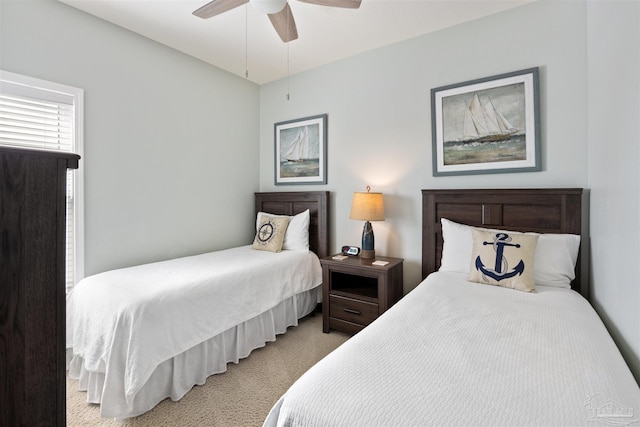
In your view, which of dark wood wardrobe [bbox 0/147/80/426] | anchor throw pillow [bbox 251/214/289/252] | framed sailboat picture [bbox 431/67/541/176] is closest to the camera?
dark wood wardrobe [bbox 0/147/80/426]

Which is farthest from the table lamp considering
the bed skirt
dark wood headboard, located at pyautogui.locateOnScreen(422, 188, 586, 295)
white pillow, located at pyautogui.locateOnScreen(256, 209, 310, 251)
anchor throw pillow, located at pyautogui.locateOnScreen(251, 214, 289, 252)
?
the bed skirt

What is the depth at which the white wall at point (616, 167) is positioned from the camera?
45.8 inches

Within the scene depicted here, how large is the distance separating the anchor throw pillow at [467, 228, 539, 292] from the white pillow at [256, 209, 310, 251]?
5.33ft

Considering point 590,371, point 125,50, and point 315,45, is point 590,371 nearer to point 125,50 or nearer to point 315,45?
point 315,45

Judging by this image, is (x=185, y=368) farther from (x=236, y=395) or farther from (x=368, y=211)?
(x=368, y=211)

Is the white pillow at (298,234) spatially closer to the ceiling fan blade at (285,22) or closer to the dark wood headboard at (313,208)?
the dark wood headboard at (313,208)

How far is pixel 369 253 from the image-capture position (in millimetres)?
2766

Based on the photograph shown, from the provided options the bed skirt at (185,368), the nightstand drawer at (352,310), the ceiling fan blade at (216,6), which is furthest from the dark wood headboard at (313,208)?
the ceiling fan blade at (216,6)

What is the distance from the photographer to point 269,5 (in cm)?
170

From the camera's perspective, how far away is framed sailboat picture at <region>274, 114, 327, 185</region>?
10.7 ft

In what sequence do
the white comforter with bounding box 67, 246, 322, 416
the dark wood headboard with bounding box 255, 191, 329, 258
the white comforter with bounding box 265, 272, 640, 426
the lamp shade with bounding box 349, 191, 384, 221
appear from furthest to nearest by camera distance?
the dark wood headboard with bounding box 255, 191, 329, 258 → the lamp shade with bounding box 349, 191, 384, 221 → the white comforter with bounding box 67, 246, 322, 416 → the white comforter with bounding box 265, 272, 640, 426

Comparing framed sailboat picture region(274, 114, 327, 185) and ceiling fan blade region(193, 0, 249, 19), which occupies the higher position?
ceiling fan blade region(193, 0, 249, 19)

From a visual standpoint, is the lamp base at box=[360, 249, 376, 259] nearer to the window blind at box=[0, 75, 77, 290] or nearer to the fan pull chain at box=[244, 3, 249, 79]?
the fan pull chain at box=[244, 3, 249, 79]

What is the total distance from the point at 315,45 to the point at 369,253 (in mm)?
2059
